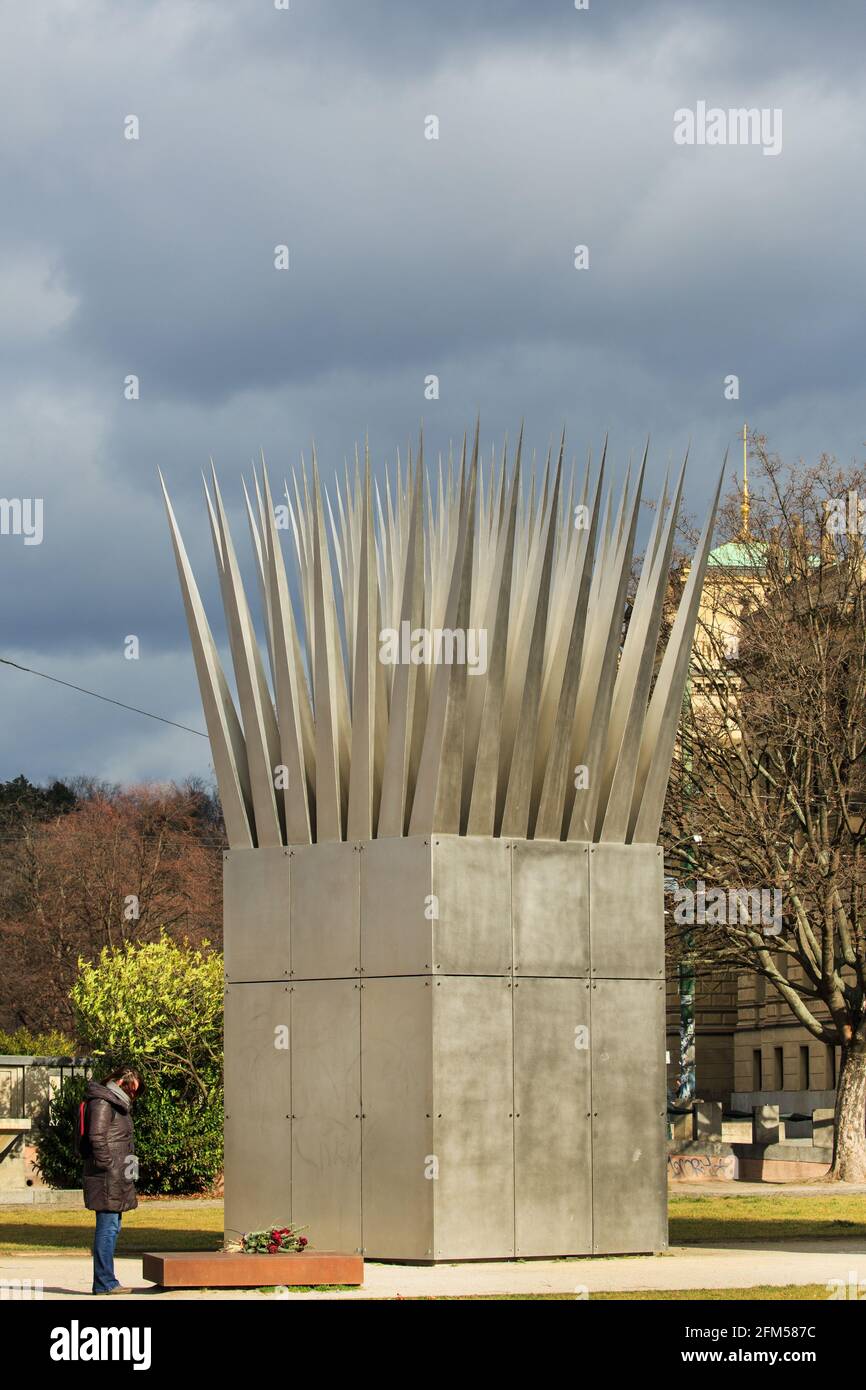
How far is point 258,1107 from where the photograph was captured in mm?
17531

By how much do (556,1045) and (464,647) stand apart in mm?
3663

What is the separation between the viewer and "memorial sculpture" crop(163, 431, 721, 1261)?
1650 cm

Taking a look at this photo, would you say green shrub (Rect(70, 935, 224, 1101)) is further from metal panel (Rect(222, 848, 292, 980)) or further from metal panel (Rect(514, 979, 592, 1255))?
metal panel (Rect(514, 979, 592, 1255))

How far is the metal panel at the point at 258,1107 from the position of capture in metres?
17.3

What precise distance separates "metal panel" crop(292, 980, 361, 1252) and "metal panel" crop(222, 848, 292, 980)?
546 millimetres

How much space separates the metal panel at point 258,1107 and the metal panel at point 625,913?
9.58 feet

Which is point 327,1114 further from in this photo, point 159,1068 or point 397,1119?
point 159,1068

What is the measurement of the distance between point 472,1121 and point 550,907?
205cm

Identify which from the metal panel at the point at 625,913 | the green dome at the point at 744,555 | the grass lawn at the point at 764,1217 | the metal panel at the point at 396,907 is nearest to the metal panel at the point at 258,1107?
the metal panel at the point at 396,907

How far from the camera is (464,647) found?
16.7m

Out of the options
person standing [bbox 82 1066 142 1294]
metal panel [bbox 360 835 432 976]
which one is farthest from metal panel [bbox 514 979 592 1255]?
person standing [bbox 82 1066 142 1294]

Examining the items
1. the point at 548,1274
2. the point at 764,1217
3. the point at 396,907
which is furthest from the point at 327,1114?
the point at 764,1217
